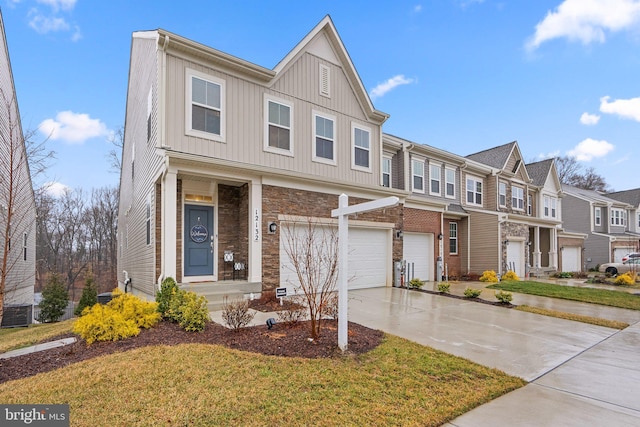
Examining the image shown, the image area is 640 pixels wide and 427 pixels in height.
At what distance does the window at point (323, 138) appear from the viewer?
36.3 ft

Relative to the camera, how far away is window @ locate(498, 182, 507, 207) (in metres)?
20.5

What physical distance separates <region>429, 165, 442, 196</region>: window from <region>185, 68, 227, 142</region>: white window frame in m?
11.4

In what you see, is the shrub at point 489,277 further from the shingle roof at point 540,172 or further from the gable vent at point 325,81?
the shingle roof at point 540,172

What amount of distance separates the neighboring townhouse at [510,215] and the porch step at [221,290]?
13.6 m

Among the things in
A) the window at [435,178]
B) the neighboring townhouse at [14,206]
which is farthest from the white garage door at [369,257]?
the neighboring townhouse at [14,206]

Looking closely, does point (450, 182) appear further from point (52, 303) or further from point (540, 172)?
point (52, 303)

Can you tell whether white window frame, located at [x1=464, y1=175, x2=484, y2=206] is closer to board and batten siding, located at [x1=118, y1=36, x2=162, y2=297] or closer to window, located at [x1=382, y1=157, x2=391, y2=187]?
window, located at [x1=382, y1=157, x2=391, y2=187]

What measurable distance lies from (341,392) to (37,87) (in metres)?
19.8

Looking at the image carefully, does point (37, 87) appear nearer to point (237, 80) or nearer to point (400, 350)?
point (237, 80)

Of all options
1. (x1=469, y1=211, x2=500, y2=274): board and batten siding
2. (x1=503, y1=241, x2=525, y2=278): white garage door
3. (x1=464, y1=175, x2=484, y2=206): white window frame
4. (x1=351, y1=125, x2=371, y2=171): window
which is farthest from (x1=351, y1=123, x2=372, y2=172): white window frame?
(x1=503, y1=241, x2=525, y2=278): white garage door

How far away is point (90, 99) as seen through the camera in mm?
22203

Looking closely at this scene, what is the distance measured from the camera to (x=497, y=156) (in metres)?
21.5

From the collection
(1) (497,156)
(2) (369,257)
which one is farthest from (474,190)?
(2) (369,257)

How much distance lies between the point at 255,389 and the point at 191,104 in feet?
24.0
